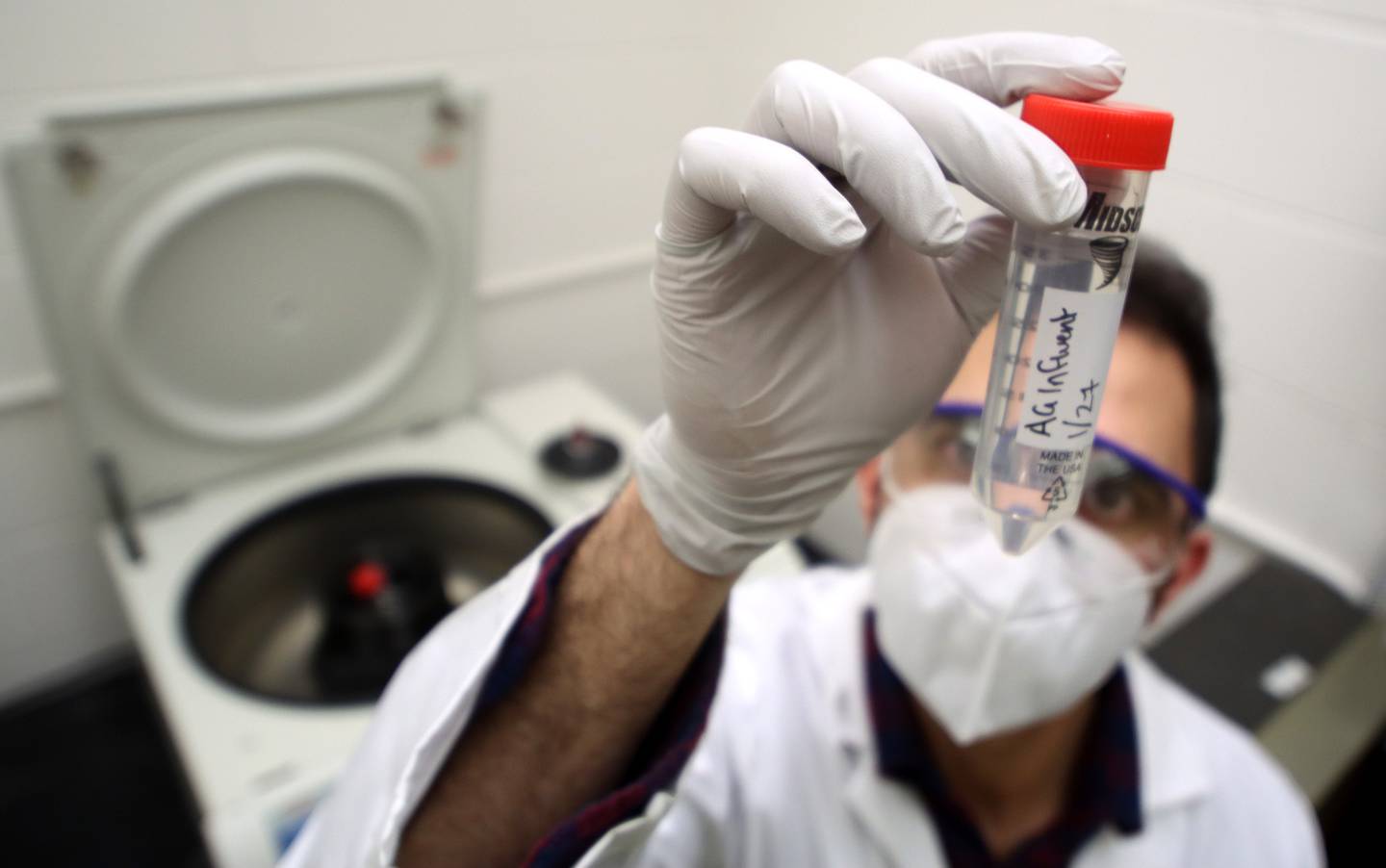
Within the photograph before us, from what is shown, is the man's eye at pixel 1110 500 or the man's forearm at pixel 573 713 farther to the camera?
the man's eye at pixel 1110 500

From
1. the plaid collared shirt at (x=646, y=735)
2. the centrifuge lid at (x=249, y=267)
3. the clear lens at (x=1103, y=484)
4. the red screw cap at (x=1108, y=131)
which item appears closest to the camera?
the red screw cap at (x=1108, y=131)

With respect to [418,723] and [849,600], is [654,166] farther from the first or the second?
[418,723]

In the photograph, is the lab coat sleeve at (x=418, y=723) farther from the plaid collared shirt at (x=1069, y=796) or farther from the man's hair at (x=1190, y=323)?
the man's hair at (x=1190, y=323)

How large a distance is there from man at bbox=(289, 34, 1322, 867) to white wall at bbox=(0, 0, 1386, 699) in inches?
6.1

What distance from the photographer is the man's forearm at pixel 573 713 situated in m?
0.55

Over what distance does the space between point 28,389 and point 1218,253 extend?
1.57 meters

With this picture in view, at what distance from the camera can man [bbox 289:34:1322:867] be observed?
0.41 metres

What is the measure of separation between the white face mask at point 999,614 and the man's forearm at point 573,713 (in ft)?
1.08

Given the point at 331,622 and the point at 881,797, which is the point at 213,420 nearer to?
the point at 331,622

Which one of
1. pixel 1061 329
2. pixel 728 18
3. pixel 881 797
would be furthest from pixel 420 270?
pixel 1061 329

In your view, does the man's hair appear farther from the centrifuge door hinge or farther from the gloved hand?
the centrifuge door hinge

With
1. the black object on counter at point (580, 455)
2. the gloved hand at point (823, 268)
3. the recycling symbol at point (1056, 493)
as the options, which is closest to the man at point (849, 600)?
the gloved hand at point (823, 268)

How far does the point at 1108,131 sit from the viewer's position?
1.16ft

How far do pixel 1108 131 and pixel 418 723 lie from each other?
0.51 metres
